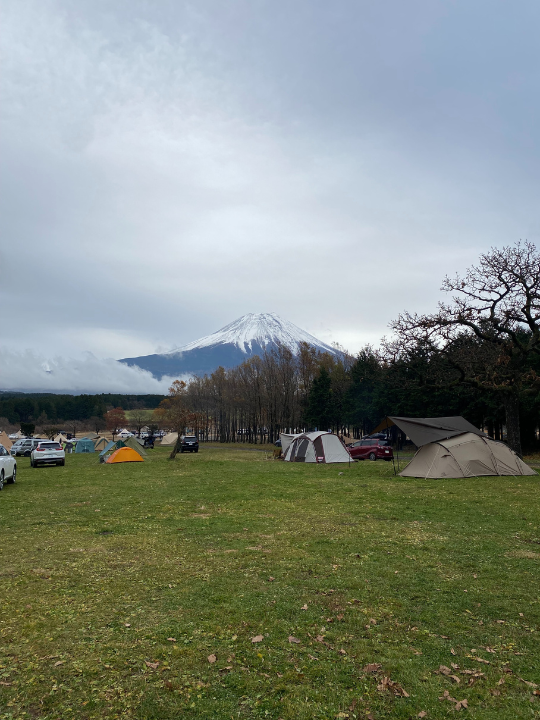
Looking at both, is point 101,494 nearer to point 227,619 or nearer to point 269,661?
point 227,619

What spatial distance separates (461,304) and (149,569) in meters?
23.0

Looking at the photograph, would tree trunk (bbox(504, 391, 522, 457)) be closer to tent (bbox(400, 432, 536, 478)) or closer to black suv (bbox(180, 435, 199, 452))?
tent (bbox(400, 432, 536, 478))

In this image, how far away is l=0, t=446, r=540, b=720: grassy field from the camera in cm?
408

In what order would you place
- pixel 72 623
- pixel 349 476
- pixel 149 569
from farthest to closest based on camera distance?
pixel 349 476, pixel 149 569, pixel 72 623

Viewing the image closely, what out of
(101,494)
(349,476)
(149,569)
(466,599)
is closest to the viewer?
(466,599)

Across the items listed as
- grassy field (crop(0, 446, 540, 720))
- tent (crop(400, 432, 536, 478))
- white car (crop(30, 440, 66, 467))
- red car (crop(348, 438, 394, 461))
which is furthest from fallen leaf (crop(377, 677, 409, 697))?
white car (crop(30, 440, 66, 467))

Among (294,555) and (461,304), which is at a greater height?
(461,304)

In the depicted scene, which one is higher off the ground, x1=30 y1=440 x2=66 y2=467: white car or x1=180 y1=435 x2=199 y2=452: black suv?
x1=30 y1=440 x2=66 y2=467: white car

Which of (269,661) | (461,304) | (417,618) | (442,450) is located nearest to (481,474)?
(442,450)

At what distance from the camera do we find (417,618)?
572 centimetres

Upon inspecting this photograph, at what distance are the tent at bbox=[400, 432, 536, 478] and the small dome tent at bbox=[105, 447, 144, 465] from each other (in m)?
19.2

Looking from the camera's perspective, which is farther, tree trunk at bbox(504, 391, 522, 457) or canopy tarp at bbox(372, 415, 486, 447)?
tree trunk at bbox(504, 391, 522, 457)

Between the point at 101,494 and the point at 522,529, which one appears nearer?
the point at 522,529

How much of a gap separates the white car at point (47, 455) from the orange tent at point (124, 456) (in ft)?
10.2
